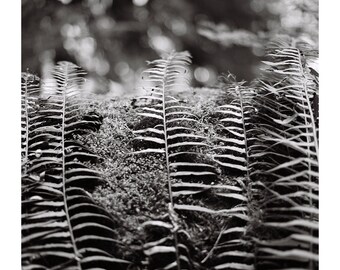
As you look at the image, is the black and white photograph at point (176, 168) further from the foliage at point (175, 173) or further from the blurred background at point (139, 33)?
the blurred background at point (139, 33)

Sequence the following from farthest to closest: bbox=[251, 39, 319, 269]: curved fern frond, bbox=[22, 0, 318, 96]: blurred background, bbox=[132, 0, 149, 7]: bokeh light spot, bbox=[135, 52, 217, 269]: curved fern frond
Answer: bbox=[132, 0, 149, 7]: bokeh light spot < bbox=[22, 0, 318, 96]: blurred background < bbox=[135, 52, 217, 269]: curved fern frond < bbox=[251, 39, 319, 269]: curved fern frond

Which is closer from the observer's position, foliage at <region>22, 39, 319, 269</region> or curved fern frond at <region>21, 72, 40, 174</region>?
foliage at <region>22, 39, 319, 269</region>

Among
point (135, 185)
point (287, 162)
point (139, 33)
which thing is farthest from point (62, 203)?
point (139, 33)

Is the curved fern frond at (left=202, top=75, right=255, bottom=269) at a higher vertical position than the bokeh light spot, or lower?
lower

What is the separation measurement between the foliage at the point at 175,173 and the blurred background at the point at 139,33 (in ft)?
2.53

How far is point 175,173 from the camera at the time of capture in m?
1.15

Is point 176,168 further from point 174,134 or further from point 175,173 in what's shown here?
point 174,134

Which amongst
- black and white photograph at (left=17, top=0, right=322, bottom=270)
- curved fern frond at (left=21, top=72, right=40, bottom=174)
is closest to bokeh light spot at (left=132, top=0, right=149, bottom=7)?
black and white photograph at (left=17, top=0, right=322, bottom=270)

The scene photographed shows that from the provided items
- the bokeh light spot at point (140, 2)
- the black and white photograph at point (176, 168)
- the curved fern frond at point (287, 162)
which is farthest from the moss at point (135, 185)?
the bokeh light spot at point (140, 2)

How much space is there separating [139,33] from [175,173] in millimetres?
1634

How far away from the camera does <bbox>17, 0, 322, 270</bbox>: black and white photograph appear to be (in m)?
1.02

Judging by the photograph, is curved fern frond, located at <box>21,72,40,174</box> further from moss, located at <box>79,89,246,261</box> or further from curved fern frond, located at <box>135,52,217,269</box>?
curved fern frond, located at <box>135,52,217,269</box>

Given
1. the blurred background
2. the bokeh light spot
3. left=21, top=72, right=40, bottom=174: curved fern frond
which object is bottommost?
left=21, top=72, right=40, bottom=174: curved fern frond
